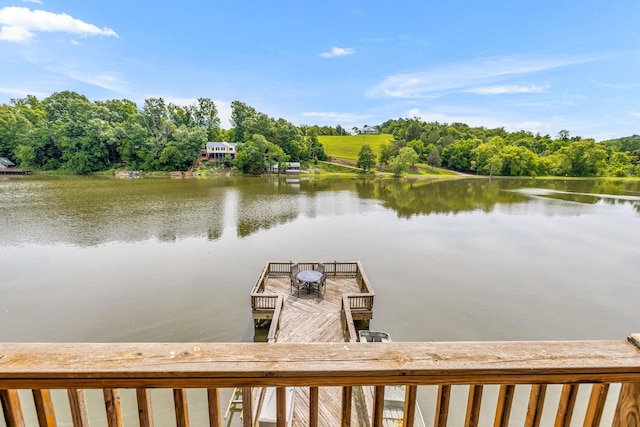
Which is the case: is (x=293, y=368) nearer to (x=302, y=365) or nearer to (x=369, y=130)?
(x=302, y=365)

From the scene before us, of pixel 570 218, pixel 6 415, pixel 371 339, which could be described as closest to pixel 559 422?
pixel 6 415

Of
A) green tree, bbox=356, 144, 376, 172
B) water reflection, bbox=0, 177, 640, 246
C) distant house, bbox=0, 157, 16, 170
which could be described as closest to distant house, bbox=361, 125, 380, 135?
green tree, bbox=356, 144, 376, 172

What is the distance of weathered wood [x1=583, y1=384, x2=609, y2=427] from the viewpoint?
118 cm

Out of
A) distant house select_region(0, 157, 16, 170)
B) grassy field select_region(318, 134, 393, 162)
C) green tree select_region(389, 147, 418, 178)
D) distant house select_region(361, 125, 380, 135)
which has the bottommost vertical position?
distant house select_region(0, 157, 16, 170)

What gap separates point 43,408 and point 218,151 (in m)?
65.8

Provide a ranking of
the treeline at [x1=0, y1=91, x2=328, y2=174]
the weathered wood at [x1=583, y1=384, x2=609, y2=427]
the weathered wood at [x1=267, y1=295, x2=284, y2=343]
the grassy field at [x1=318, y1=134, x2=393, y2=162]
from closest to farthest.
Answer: the weathered wood at [x1=583, y1=384, x2=609, y2=427]
the weathered wood at [x1=267, y1=295, x2=284, y2=343]
the treeline at [x1=0, y1=91, x2=328, y2=174]
the grassy field at [x1=318, y1=134, x2=393, y2=162]

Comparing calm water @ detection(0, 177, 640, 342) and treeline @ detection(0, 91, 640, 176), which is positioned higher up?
treeline @ detection(0, 91, 640, 176)

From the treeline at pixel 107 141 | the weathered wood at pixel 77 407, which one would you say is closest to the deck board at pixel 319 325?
the weathered wood at pixel 77 407

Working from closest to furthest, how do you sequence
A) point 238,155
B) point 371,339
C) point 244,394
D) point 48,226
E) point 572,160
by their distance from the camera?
point 244,394, point 371,339, point 48,226, point 238,155, point 572,160

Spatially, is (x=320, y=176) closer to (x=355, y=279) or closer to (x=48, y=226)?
(x=48, y=226)

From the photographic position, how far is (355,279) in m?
11.1

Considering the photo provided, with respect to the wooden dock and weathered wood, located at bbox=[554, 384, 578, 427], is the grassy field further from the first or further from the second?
weathered wood, located at bbox=[554, 384, 578, 427]

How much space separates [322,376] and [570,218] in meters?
31.6

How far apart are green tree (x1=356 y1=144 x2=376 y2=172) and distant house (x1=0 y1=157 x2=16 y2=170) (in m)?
68.7
